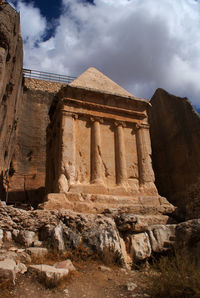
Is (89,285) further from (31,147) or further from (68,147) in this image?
(31,147)

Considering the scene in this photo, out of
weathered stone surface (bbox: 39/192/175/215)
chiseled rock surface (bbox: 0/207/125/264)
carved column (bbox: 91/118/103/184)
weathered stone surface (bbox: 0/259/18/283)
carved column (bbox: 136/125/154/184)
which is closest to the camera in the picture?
weathered stone surface (bbox: 0/259/18/283)

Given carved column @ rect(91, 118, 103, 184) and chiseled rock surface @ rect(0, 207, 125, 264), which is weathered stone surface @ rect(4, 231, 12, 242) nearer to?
chiseled rock surface @ rect(0, 207, 125, 264)

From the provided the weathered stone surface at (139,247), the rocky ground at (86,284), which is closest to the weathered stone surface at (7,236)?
the rocky ground at (86,284)

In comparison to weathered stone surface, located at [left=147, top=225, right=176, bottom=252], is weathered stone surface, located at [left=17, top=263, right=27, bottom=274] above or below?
below

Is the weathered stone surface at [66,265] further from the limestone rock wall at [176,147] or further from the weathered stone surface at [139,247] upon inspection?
the limestone rock wall at [176,147]

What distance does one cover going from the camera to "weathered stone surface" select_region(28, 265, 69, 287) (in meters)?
3.27

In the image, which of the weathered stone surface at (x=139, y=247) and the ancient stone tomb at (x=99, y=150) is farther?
the ancient stone tomb at (x=99, y=150)

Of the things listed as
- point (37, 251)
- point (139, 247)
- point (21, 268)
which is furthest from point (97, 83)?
point (21, 268)

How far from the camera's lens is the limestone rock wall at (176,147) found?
27.6 feet

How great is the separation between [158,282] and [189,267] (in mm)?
495

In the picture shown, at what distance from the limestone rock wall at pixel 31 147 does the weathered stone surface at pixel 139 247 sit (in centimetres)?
861

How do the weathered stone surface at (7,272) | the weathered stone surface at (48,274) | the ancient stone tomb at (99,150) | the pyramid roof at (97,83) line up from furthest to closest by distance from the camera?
1. the pyramid roof at (97,83)
2. the ancient stone tomb at (99,150)
3. the weathered stone surface at (48,274)
4. the weathered stone surface at (7,272)

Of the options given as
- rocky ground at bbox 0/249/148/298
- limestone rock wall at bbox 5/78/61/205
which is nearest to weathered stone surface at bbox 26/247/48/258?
rocky ground at bbox 0/249/148/298

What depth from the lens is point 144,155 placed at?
7.56 meters
